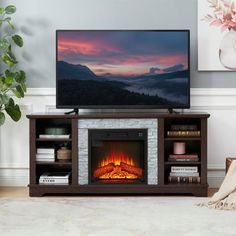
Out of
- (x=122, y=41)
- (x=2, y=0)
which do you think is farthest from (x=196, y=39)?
(x=2, y=0)

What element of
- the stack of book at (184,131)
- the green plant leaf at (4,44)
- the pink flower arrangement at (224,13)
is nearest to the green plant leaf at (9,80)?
the green plant leaf at (4,44)

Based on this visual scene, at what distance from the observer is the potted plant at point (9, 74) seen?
4.35 metres

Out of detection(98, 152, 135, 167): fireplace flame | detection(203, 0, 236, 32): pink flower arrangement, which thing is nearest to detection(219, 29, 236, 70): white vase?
detection(203, 0, 236, 32): pink flower arrangement

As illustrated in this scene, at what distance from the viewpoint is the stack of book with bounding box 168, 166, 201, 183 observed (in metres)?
4.33

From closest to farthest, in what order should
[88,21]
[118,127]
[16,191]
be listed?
[118,127]
[16,191]
[88,21]

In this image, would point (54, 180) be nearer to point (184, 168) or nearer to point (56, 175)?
point (56, 175)

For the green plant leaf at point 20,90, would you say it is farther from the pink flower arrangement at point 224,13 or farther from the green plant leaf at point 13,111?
the pink flower arrangement at point 224,13

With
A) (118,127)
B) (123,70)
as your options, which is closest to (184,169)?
(118,127)

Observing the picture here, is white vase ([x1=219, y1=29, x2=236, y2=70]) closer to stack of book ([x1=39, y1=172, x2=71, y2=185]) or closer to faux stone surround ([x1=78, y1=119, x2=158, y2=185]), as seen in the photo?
faux stone surround ([x1=78, y1=119, x2=158, y2=185])

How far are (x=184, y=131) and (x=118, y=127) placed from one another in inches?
22.7

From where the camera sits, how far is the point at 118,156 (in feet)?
14.4

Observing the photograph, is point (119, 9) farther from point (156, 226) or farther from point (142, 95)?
point (156, 226)

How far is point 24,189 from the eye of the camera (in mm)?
4629

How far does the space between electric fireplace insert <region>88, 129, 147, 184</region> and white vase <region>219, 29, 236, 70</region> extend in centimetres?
110
